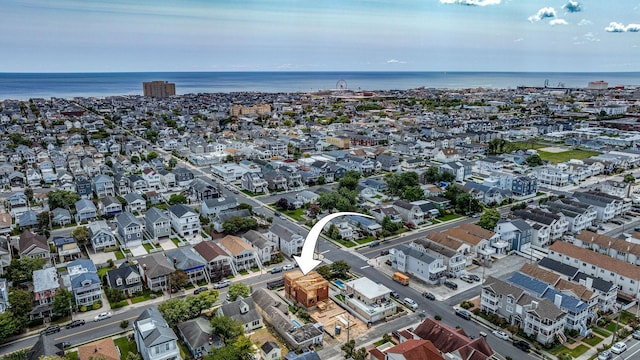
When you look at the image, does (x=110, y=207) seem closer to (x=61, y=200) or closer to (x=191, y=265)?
(x=61, y=200)

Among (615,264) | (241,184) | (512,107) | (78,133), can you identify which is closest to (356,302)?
(615,264)

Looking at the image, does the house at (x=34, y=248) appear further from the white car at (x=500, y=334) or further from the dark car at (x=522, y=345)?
the dark car at (x=522, y=345)

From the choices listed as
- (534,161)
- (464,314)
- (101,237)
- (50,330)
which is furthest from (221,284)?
(534,161)

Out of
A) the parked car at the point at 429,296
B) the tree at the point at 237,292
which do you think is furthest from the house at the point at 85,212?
the parked car at the point at 429,296

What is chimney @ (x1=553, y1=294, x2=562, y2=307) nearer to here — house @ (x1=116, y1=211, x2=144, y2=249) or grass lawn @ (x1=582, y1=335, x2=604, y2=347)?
grass lawn @ (x1=582, y1=335, x2=604, y2=347)

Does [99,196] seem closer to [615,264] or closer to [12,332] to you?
[12,332]

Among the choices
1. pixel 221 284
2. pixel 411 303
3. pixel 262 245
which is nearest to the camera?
pixel 411 303
